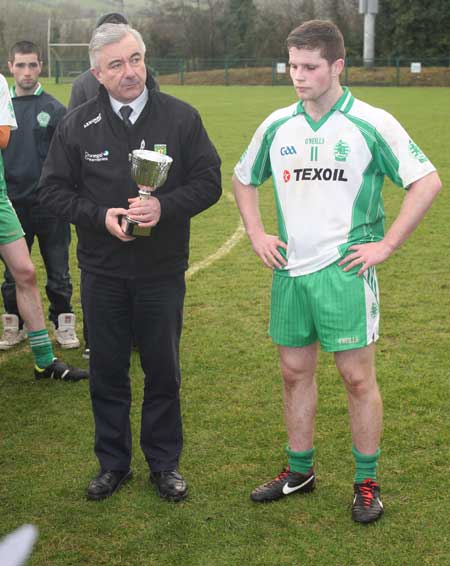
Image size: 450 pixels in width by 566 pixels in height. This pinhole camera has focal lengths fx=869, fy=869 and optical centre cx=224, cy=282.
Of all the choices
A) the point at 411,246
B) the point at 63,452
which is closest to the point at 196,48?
the point at 411,246

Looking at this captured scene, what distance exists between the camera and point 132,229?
3.66 metres

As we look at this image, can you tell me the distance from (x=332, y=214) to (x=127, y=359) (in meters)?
1.27

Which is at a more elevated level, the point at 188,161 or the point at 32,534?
the point at 188,161

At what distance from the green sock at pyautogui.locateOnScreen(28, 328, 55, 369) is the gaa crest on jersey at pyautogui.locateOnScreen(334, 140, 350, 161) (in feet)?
9.31

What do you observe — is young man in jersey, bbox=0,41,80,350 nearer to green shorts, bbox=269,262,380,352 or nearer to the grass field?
the grass field

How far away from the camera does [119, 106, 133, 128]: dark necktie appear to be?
381 centimetres

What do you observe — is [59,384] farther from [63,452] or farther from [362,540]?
[362,540]

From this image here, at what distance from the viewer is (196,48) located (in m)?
68.7

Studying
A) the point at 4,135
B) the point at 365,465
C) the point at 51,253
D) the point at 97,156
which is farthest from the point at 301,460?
the point at 51,253

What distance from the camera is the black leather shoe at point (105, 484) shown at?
4.16 meters

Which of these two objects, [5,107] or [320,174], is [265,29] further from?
[320,174]

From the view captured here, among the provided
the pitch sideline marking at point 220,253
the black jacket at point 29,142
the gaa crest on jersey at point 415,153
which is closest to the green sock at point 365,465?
the gaa crest on jersey at point 415,153

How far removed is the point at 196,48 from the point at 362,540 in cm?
6790

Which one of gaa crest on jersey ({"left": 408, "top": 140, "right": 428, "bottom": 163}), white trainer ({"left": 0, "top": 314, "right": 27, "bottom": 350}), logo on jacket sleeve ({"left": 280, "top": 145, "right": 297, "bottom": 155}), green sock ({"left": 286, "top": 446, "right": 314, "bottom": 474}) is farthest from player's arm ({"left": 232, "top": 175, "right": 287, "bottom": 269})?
white trainer ({"left": 0, "top": 314, "right": 27, "bottom": 350})
